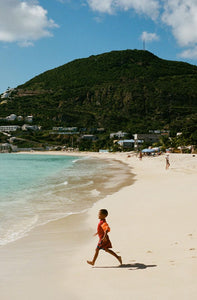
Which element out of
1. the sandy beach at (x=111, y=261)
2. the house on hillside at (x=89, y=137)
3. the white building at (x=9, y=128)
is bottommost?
the sandy beach at (x=111, y=261)

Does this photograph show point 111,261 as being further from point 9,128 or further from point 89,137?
point 9,128

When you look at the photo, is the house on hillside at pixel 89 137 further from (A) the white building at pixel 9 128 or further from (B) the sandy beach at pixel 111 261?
(B) the sandy beach at pixel 111 261

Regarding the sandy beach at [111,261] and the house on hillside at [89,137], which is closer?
the sandy beach at [111,261]

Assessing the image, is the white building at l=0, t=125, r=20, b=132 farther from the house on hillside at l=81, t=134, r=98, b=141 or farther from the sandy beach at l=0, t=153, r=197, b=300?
the sandy beach at l=0, t=153, r=197, b=300

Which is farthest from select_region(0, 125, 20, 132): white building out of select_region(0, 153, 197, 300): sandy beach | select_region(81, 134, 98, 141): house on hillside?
select_region(0, 153, 197, 300): sandy beach

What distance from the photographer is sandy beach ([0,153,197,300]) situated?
4879 mm

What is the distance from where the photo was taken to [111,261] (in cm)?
650

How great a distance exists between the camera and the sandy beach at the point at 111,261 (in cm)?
488

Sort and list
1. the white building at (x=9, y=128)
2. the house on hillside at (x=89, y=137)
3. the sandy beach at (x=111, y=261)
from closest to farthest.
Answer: the sandy beach at (x=111, y=261)
the house on hillside at (x=89, y=137)
the white building at (x=9, y=128)

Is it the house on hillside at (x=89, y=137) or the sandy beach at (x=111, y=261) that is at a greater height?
the house on hillside at (x=89, y=137)

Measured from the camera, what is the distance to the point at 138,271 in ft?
18.6

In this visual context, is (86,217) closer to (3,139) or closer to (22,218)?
(22,218)

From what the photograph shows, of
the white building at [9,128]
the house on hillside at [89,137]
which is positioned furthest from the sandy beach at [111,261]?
the white building at [9,128]

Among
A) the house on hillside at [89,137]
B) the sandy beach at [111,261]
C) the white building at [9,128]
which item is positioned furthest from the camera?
the white building at [9,128]
